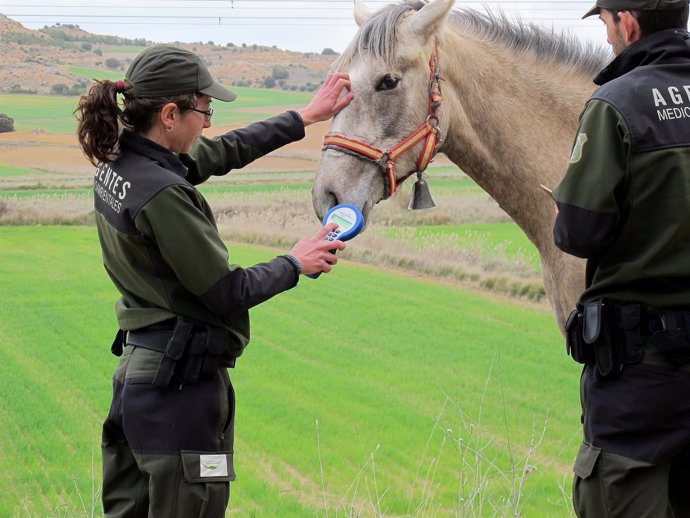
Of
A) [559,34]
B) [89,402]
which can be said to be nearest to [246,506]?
[89,402]

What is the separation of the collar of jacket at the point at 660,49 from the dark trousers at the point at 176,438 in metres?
1.43

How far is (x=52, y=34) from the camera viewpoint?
708 centimetres

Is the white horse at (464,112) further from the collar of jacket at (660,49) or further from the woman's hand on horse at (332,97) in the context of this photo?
the collar of jacket at (660,49)

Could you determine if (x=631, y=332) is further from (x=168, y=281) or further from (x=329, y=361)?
(x=329, y=361)

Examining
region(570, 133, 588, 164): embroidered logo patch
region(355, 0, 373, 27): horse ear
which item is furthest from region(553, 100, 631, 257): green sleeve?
region(355, 0, 373, 27): horse ear

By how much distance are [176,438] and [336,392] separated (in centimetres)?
292

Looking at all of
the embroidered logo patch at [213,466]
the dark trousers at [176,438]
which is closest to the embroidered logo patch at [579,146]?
the dark trousers at [176,438]

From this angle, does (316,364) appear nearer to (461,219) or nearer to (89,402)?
(89,402)

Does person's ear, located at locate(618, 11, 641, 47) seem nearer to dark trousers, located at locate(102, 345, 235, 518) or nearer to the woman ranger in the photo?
the woman ranger

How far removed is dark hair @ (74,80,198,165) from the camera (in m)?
2.21

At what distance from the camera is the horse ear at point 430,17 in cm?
291

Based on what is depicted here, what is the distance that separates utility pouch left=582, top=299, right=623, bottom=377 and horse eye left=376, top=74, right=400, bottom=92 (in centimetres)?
128

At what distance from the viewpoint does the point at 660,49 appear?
2.04m

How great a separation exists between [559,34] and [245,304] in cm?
191
